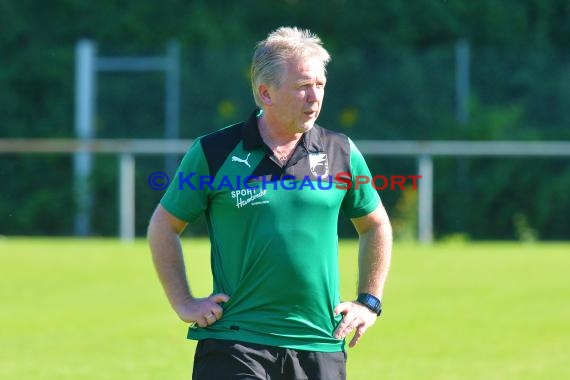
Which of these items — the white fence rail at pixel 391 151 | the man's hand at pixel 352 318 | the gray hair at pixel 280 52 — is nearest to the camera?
the gray hair at pixel 280 52

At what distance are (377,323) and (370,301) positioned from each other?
6396 millimetres

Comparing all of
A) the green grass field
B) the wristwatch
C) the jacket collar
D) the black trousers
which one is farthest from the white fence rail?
the black trousers

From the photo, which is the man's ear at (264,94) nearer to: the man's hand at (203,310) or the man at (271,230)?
the man at (271,230)

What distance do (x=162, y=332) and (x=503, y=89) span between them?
1543 centimetres

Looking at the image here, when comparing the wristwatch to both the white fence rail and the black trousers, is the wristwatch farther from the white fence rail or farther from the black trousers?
the white fence rail

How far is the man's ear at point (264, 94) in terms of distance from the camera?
15.2ft

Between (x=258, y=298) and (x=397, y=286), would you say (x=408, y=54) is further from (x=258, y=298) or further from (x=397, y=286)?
(x=258, y=298)

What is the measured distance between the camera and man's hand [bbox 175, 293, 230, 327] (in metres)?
4.62

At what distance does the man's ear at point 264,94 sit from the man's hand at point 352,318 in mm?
810

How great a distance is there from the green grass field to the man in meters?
3.73

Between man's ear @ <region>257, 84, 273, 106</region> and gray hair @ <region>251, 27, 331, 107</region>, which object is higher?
gray hair @ <region>251, 27, 331, 107</region>

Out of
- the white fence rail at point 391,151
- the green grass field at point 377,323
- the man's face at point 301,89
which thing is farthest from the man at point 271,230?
the white fence rail at point 391,151

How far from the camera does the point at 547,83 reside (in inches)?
954

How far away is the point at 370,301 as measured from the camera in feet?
15.8
